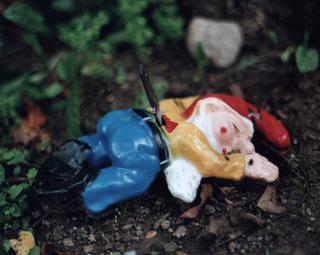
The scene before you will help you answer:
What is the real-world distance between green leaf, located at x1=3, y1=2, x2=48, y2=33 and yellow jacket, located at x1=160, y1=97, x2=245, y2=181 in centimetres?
196

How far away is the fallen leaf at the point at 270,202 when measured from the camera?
7.84 feet

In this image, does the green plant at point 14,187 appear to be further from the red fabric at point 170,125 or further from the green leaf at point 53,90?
the red fabric at point 170,125

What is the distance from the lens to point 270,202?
→ 7.96 ft

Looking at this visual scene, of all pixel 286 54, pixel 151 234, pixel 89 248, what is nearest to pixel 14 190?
pixel 89 248

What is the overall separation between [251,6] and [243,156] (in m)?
1.69

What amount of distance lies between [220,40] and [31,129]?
185 cm

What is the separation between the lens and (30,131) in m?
3.21

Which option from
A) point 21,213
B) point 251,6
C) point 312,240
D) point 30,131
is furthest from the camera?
point 251,6

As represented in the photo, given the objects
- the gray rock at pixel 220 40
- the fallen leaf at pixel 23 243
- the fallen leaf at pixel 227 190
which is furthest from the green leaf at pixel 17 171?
the gray rock at pixel 220 40

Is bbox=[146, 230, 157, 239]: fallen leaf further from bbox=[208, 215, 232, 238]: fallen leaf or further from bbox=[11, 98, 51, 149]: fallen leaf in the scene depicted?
bbox=[11, 98, 51, 149]: fallen leaf

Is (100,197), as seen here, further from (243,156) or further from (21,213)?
(243,156)

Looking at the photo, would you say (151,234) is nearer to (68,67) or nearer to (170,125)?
(170,125)

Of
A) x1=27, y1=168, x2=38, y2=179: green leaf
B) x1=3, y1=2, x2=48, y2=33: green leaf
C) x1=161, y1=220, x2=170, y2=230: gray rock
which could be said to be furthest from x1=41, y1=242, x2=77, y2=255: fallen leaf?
x1=3, y1=2, x2=48, y2=33: green leaf

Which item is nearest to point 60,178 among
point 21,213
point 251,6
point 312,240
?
point 21,213
